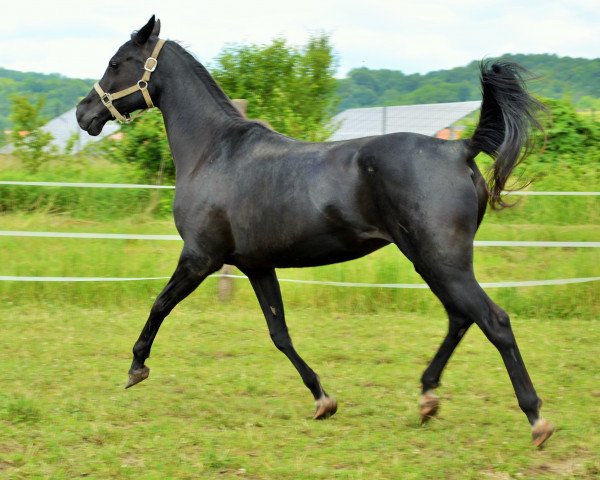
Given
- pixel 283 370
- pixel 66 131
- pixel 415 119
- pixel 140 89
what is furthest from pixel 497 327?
pixel 66 131

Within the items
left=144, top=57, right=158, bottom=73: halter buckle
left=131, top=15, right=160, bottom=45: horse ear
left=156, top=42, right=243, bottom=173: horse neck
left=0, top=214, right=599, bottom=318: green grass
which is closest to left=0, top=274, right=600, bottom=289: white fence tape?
left=0, top=214, right=599, bottom=318: green grass

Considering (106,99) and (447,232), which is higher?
(106,99)

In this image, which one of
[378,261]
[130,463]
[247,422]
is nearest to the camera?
[130,463]

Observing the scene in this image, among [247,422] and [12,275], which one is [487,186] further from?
[12,275]

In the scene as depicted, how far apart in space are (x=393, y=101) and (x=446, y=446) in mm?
30181

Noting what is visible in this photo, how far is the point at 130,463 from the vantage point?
401cm

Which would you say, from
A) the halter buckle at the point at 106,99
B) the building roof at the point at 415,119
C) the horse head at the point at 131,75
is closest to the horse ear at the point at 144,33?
the horse head at the point at 131,75

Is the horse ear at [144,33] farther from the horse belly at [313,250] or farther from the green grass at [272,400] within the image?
the green grass at [272,400]

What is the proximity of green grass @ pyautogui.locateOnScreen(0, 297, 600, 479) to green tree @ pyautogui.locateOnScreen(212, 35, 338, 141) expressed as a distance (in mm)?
4141

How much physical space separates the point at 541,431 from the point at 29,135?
984 centimetres

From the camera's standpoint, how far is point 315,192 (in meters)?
4.44

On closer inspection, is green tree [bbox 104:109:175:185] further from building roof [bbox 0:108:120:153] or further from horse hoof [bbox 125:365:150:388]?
horse hoof [bbox 125:365:150:388]

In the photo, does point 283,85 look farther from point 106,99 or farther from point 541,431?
point 541,431

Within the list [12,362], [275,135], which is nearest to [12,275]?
[12,362]
